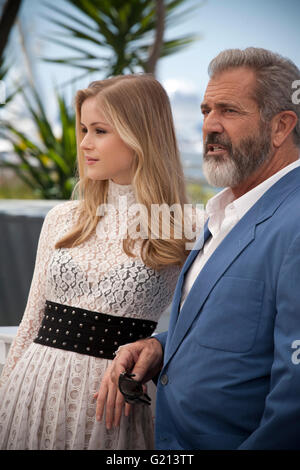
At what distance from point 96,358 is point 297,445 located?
1.95 feet

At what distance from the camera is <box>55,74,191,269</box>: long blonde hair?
1456mm

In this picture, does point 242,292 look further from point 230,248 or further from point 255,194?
point 255,194

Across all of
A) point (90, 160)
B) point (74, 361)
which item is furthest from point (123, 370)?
point (90, 160)

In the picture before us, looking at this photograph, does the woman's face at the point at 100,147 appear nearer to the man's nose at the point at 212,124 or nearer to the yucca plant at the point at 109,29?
the man's nose at the point at 212,124

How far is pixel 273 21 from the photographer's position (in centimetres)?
1031

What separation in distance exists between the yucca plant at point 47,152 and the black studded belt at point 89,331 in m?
3.39

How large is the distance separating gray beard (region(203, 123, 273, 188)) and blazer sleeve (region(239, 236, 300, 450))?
0.83 feet

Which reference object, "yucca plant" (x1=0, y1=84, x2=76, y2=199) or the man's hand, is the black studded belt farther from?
"yucca plant" (x1=0, y1=84, x2=76, y2=199)

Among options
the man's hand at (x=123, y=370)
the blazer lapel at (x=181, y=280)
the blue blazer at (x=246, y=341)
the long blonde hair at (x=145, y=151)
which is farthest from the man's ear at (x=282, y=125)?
the man's hand at (x=123, y=370)

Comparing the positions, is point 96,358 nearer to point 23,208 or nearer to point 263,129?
point 263,129

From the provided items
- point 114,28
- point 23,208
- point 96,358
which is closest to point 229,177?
point 96,358

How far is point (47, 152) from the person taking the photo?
16.6 feet

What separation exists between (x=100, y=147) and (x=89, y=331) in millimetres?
485

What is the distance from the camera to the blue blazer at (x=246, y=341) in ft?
2.97
